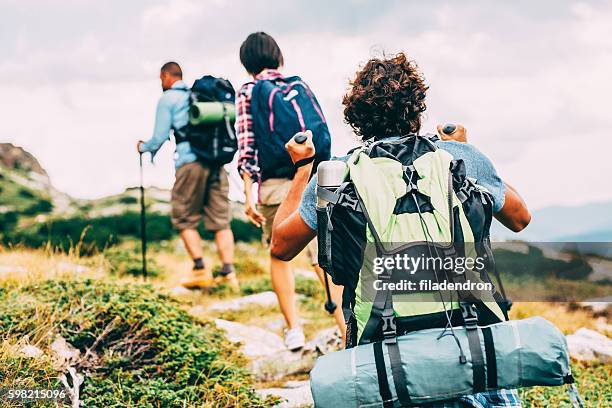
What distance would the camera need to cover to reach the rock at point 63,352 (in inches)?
220

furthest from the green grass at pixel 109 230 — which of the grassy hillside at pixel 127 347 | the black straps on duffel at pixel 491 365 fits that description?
the black straps on duffel at pixel 491 365

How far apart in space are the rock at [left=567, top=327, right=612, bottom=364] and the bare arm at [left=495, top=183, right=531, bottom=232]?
4.19 meters

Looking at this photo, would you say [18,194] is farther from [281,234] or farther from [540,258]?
[281,234]

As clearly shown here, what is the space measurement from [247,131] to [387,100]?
3217 mm

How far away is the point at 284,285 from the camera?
667 centimetres

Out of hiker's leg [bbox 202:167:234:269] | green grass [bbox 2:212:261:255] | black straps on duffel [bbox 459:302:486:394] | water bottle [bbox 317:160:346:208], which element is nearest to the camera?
black straps on duffel [bbox 459:302:486:394]

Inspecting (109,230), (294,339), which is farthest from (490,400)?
(109,230)

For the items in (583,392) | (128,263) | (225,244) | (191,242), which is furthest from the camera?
(128,263)

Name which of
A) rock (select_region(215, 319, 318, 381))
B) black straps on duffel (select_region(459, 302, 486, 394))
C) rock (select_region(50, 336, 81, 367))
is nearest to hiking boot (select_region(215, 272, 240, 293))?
rock (select_region(215, 319, 318, 381))

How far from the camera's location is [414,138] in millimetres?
3270

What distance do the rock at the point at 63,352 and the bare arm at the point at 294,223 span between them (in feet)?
8.78

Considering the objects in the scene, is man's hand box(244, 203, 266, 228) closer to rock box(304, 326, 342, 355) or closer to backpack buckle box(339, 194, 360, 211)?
rock box(304, 326, 342, 355)

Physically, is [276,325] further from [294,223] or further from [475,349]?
[475,349]

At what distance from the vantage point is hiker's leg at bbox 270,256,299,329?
259 inches
